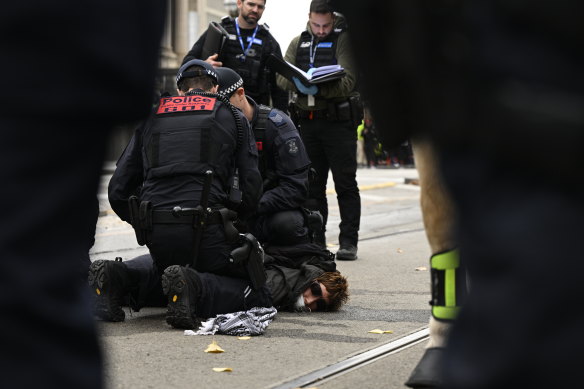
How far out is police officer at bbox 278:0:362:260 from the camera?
7117mm

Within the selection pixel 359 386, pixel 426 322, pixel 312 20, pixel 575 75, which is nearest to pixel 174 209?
pixel 426 322

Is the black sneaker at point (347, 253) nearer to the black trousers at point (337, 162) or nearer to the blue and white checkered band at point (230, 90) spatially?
the black trousers at point (337, 162)

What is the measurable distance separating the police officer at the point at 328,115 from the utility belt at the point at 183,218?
6.87 feet

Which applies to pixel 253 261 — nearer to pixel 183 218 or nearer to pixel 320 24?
pixel 183 218

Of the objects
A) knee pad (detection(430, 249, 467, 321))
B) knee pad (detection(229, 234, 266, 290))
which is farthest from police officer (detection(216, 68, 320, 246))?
knee pad (detection(430, 249, 467, 321))

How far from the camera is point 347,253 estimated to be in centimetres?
742

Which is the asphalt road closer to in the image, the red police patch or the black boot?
the black boot

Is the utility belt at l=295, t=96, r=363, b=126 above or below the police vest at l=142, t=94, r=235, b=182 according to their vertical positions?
below

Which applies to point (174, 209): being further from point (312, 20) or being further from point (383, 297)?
point (312, 20)

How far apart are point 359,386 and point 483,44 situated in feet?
8.95

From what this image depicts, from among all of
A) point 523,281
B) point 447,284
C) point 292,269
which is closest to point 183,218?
point 292,269

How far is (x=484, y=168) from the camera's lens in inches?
38.1

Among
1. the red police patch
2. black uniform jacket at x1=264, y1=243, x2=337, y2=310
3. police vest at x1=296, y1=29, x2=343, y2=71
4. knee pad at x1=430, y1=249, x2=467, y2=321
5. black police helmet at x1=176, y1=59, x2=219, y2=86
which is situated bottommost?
black uniform jacket at x1=264, y1=243, x2=337, y2=310

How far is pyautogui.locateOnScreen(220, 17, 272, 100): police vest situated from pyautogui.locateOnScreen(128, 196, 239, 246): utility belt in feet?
7.18
